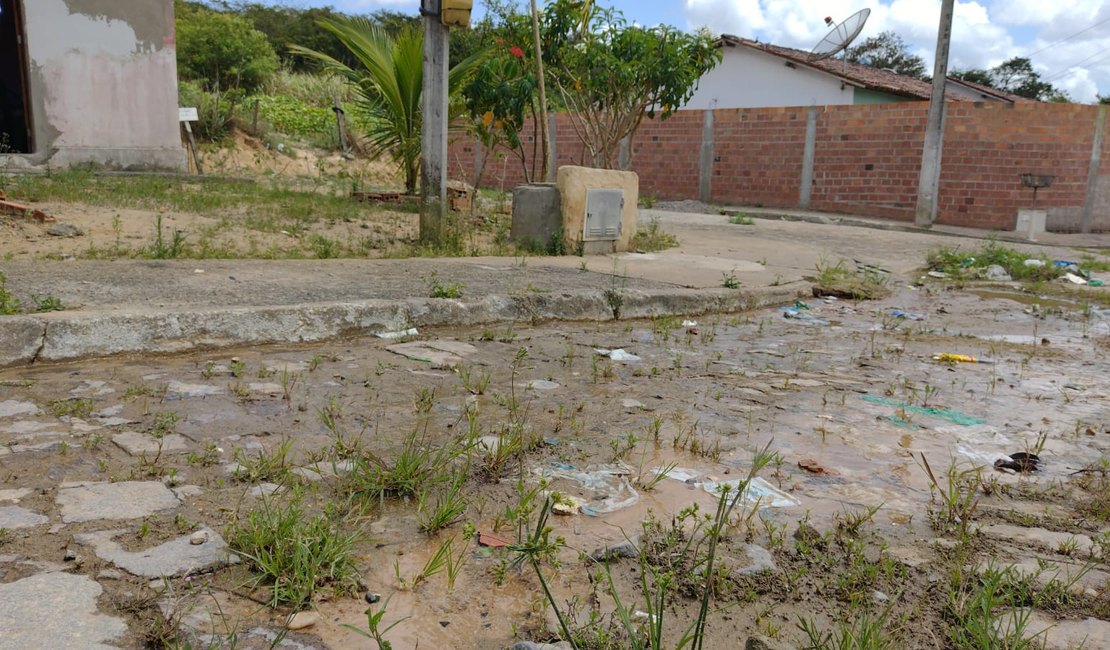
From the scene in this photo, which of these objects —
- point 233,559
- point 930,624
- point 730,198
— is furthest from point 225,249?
point 730,198

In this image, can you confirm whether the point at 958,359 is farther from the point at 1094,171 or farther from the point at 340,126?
the point at 340,126

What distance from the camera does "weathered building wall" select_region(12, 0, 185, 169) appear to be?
7.96 m

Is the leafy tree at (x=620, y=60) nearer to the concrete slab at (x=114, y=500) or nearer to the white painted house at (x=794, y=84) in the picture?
the concrete slab at (x=114, y=500)

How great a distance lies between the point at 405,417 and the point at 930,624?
1.55 meters

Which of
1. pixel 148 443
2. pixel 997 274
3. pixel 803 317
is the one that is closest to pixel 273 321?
pixel 148 443

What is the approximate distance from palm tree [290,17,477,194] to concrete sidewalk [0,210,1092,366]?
10.9 feet

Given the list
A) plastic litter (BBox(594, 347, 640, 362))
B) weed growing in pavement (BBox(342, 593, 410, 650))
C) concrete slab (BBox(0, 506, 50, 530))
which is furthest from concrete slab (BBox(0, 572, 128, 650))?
plastic litter (BBox(594, 347, 640, 362))

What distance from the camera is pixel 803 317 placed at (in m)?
5.13

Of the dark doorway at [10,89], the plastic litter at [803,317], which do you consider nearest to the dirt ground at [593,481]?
the plastic litter at [803,317]

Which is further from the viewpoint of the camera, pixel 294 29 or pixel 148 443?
pixel 294 29

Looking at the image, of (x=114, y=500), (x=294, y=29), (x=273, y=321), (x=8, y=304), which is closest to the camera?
(x=114, y=500)

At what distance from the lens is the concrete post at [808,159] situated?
1426 cm

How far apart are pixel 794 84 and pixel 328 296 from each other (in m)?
18.3

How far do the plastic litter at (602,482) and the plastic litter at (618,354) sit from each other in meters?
1.35
